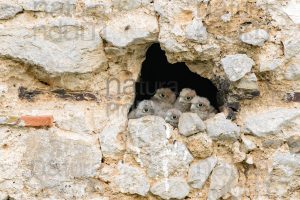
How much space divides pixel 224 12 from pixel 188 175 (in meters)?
0.93

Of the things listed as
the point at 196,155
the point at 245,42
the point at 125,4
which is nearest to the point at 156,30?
the point at 125,4

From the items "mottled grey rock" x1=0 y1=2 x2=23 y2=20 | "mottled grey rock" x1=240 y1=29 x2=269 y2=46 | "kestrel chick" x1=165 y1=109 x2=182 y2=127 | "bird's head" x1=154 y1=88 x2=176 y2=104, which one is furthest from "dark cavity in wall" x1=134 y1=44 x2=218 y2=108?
"mottled grey rock" x1=0 y1=2 x2=23 y2=20

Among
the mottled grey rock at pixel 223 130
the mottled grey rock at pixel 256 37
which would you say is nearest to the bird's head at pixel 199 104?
the mottled grey rock at pixel 223 130

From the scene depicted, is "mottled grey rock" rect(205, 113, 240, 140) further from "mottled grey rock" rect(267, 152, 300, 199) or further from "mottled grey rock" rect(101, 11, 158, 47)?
"mottled grey rock" rect(101, 11, 158, 47)

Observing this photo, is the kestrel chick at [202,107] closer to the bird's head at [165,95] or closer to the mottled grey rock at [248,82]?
the mottled grey rock at [248,82]

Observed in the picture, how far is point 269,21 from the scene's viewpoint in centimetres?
331

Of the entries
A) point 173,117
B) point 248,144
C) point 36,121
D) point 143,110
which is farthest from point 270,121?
point 36,121

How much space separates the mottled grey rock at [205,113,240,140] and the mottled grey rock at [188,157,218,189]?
5.6 inches

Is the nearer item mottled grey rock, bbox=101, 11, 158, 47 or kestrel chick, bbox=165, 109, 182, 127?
mottled grey rock, bbox=101, 11, 158, 47

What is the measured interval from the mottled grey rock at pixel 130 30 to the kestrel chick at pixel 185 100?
0.83 m

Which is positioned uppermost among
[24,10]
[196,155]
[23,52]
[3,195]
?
[24,10]

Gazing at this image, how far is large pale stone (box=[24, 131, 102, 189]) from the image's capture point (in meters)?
3.30

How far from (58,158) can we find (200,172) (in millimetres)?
789

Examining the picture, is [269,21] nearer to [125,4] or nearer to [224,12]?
[224,12]
